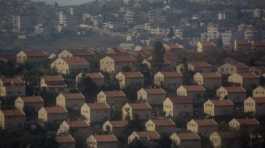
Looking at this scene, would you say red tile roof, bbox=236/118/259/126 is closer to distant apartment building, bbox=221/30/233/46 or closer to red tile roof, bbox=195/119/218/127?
red tile roof, bbox=195/119/218/127

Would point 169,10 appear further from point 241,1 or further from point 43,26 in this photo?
point 43,26

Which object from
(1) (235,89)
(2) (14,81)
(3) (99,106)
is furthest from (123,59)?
(3) (99,106)

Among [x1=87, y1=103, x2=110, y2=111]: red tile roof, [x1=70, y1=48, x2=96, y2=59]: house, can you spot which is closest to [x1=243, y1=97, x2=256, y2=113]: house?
[x1=87, y1=103, x2=110, y2=111]: red tile roof

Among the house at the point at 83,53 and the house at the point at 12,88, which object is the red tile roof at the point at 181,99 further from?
the house at the point at 83,53

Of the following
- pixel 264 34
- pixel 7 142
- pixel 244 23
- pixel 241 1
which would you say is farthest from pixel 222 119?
pixel 241 1

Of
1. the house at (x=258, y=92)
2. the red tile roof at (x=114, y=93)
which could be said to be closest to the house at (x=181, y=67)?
the house at (x=258, y=92)

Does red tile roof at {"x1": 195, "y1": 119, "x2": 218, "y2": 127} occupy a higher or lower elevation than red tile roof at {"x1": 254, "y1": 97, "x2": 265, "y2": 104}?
lower
